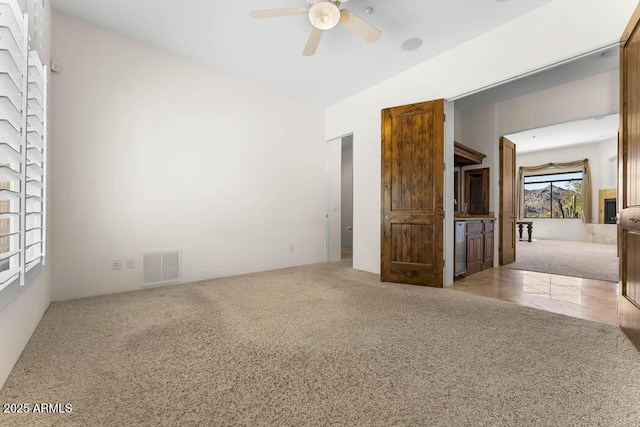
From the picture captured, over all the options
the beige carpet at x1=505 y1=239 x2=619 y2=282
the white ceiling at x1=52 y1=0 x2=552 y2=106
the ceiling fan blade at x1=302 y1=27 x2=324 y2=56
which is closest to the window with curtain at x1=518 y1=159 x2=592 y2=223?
the beige carpet at x1=505 y1=239 x2=619 y2=282

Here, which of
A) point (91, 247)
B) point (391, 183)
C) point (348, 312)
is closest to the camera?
point (348, 312)

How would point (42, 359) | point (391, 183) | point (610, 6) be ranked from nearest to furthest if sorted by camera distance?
point (42, 359) < point (610, 6) < point (391, 183)

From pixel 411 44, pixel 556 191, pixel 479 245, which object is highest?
pixel 411 44

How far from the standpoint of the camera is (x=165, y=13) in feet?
9.50

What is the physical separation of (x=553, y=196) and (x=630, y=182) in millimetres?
9889

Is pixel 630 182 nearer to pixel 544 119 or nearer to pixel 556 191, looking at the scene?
pixel 544 119

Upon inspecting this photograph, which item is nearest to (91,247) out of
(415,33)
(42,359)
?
(42,359)

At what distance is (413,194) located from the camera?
372cm

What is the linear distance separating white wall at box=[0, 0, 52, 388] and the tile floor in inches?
156

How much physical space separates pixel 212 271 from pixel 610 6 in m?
4.95

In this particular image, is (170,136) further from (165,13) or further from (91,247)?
(91,247)

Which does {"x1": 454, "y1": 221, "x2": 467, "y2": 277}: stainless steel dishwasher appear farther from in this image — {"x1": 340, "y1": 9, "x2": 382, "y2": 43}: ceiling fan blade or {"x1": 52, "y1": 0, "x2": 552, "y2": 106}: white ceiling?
{"x1": 340, "y1": 9, "x2": 382, "y2": 43}: ceiling fan blade

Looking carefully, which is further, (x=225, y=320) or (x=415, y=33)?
(x=415, y=33)

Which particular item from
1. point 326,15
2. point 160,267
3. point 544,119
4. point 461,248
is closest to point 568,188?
point 544,119
